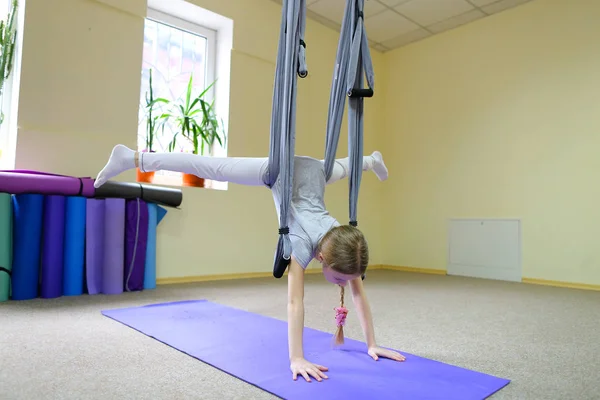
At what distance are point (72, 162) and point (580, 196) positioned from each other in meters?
4.59

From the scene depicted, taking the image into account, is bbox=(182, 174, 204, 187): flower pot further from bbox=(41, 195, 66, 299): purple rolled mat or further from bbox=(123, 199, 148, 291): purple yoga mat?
bbox=(41, 195, 66, 299): purple rolled mat

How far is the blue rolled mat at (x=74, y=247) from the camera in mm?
3076

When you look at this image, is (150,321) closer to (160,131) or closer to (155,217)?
(155,217)

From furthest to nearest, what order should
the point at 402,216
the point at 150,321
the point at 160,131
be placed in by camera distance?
1. the point at 402,216
2. the point at 160,131
3. the point at 150,321

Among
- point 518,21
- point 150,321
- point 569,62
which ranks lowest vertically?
point 150,321

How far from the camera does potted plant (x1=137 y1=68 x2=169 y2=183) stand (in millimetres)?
3869

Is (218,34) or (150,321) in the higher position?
(218,34)

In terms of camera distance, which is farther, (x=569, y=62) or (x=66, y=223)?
(x=569, y=62)

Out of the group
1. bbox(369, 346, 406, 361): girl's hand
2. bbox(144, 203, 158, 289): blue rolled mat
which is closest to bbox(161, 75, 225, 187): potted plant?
bbox(144, 203, 158, 289): blue rolled mat

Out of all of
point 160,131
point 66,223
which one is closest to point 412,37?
point 160,131

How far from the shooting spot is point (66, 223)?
3.08 metres

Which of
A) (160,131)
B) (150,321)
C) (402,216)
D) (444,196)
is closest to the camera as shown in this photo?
(150,321)

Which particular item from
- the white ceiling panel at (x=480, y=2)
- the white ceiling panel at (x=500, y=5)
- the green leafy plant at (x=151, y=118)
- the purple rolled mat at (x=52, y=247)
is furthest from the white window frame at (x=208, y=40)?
the white ceiling panel at (x=500, y=5)

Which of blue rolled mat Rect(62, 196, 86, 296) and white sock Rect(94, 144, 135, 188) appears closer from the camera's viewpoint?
white sock Rect(94, 144, 135, 188)
